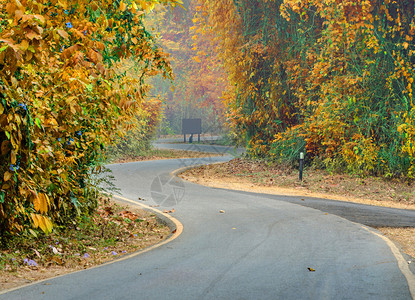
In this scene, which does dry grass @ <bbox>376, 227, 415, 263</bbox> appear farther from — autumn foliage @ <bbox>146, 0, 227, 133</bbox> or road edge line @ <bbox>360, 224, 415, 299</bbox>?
autumn foliage @ <bbox>146, 0, 227, 133</bbox>

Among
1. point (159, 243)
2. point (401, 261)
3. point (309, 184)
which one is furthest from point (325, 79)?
point (401, 261)

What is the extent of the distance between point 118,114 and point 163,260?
272 cm

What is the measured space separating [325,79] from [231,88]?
6.39m

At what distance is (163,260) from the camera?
7750 mm

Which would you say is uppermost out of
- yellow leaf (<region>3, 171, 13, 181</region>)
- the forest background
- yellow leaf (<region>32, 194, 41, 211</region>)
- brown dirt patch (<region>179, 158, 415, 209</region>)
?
the forest background

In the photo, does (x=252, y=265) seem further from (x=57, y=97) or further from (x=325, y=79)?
(x=325, y=79)

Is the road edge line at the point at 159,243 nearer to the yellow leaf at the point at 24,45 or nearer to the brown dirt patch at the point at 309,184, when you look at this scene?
the yellow leaf at the point at 24,45

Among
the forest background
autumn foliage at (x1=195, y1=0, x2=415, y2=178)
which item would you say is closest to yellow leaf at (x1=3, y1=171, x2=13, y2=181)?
the forest background

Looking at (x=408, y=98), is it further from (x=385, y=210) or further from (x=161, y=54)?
(x=161, y=54)

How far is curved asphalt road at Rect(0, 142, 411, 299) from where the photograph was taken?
5922mm

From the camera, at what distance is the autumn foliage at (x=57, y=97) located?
5877mm

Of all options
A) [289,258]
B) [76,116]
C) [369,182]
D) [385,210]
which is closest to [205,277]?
[289,258]

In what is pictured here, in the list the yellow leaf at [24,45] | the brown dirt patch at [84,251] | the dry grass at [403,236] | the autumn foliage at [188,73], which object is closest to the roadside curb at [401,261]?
the dry grass at [403,236]

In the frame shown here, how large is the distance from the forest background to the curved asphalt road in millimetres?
1209
